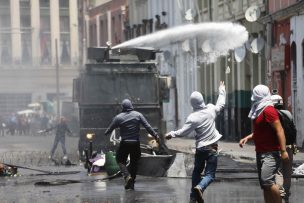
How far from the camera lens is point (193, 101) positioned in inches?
636

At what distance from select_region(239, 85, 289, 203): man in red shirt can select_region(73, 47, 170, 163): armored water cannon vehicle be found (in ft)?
50.4

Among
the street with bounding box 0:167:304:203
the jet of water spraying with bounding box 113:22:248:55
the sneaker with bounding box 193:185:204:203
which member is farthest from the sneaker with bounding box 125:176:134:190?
the jet of water spraying with bounding box 113:22:248:55

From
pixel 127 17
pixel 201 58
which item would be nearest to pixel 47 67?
pixel 127 17

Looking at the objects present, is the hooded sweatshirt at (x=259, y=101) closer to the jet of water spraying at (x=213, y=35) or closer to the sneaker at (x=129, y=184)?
the sneaker at (x=129, y=184)

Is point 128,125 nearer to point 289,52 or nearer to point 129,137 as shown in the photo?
point 129,137

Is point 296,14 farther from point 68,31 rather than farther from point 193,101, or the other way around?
point 68,31

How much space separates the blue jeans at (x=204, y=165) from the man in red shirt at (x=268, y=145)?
2.43 metres

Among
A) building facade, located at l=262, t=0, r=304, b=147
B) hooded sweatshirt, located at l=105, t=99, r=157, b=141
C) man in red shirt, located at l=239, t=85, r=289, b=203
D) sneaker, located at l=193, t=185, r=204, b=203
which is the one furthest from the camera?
building facade, located at l=262, t=0, r=304, b=147

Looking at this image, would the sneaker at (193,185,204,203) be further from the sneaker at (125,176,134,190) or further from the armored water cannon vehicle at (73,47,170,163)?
the armored water cannon vehicle at (73,47,170,163)

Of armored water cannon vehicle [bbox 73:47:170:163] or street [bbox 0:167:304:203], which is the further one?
armored water cannon vehicle [bbox 73:47:170:163]

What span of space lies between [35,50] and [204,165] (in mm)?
85028

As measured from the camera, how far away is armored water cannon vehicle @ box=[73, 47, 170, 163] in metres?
28.9

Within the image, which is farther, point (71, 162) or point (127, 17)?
point (127, 17)

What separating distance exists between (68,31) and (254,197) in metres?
88.5
